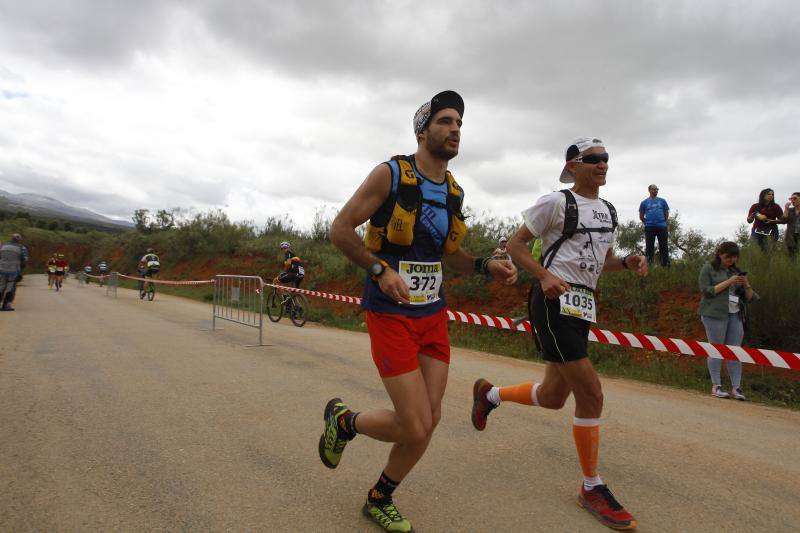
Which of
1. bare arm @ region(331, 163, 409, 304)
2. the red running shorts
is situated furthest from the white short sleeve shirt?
bare arm @ region(331, 163, 409, 304)

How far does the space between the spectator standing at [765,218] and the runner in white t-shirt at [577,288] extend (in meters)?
8.60

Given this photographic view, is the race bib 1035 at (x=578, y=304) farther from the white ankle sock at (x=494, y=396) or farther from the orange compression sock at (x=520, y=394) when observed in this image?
the white ankle sock at (x=494, y=396)

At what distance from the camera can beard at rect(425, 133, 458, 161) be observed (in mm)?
2852

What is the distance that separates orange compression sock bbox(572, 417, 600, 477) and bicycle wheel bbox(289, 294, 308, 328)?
432 inches

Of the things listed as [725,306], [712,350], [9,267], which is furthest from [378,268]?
[9,267]

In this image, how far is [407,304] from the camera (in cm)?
266

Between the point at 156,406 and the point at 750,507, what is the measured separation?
16.0ft

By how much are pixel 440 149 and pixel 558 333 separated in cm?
129

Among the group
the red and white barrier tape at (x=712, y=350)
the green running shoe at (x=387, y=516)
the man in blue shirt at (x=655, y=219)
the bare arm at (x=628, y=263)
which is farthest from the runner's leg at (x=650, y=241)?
the green running shoe at (x=387, y=516)

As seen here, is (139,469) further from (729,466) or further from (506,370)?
(506,370)

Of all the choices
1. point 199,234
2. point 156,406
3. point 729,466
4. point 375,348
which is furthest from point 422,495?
point 199,234

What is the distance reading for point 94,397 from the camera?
5.37 metres

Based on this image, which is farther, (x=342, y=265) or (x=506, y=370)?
(x=342, y=265)

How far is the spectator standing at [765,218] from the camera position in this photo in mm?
10148
